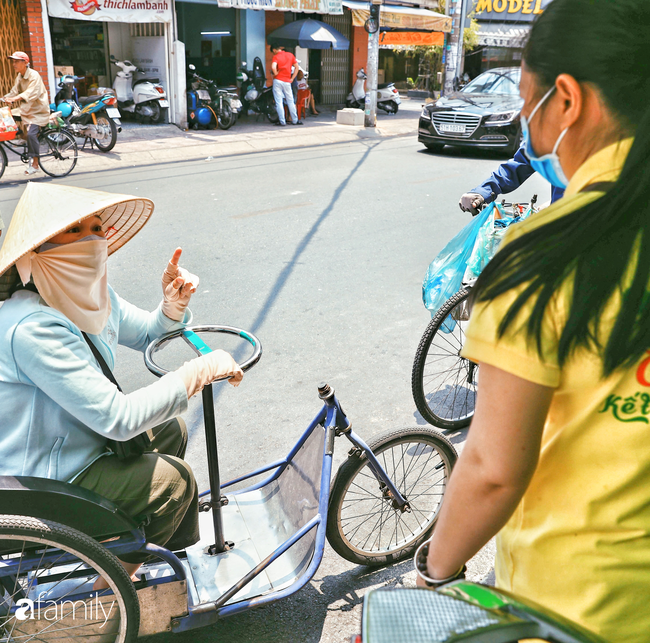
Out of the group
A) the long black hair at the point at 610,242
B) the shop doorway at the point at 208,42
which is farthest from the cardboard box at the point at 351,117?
the long black hair at the point at 610,242

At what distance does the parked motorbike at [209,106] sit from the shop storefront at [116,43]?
43cm

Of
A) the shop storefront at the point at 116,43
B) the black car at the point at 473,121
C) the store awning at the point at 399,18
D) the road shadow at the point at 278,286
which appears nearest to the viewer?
the road shadow at the point at 278,286

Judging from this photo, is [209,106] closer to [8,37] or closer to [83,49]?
[83,49]

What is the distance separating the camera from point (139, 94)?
15102 mm

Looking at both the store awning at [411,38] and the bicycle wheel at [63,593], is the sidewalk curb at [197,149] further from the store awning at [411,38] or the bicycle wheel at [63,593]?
the bicycle wheel at [63,593]

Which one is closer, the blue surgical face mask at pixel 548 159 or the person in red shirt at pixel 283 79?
the blue surgical face mask at pixel 548 159

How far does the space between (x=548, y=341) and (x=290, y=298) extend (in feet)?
15.5

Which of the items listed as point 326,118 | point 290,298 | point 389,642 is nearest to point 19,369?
point 389,642

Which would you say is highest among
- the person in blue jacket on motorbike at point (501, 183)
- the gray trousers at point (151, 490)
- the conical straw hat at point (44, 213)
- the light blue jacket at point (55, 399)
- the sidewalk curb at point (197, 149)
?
the conical straw hat at point (44, 213)

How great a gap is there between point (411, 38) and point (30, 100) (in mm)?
15178

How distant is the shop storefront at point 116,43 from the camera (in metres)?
14.1

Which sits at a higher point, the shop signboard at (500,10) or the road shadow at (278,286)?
the shop signboard at (500,10)

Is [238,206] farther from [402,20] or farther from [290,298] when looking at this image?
[402,20]

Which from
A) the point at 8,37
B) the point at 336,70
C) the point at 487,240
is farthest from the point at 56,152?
the point at 336,70
